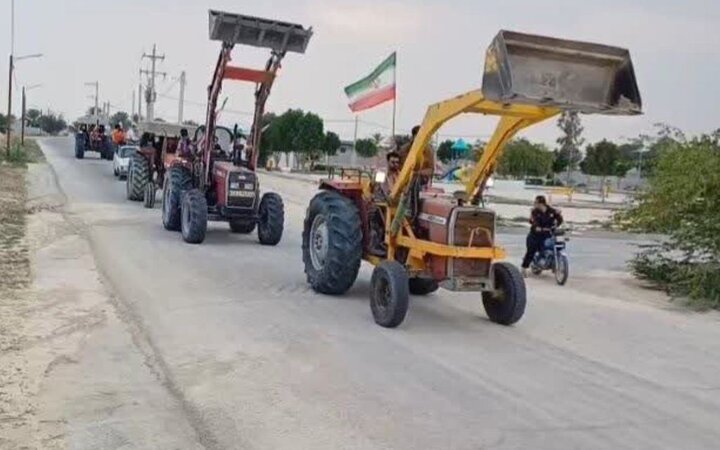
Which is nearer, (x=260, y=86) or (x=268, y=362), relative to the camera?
(x=268, y=362)

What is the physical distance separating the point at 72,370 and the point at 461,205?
4.53 metres

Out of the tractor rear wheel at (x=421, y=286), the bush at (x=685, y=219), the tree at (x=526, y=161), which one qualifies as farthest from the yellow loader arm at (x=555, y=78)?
the tree at (x=526, y=161)

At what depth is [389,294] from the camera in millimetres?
9852

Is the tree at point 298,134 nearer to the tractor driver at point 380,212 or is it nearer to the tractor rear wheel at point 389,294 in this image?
the tractor driver at point 380,212

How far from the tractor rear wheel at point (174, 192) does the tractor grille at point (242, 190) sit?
134 cm

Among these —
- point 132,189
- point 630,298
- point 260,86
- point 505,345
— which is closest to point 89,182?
point 132,189

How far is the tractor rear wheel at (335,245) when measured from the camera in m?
11.2

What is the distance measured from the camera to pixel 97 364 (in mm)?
7648

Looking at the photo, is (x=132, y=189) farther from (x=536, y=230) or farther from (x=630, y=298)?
(x=630, y=298)

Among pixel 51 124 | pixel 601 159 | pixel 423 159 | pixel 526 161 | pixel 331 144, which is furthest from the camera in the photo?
pixel 51 124

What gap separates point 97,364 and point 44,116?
6502 inches

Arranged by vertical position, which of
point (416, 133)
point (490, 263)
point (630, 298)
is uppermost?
point (416, 133)

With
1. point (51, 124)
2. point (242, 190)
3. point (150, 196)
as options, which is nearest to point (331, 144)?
point (150, 196)

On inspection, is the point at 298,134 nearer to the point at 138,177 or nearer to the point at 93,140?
the point at 93,140
